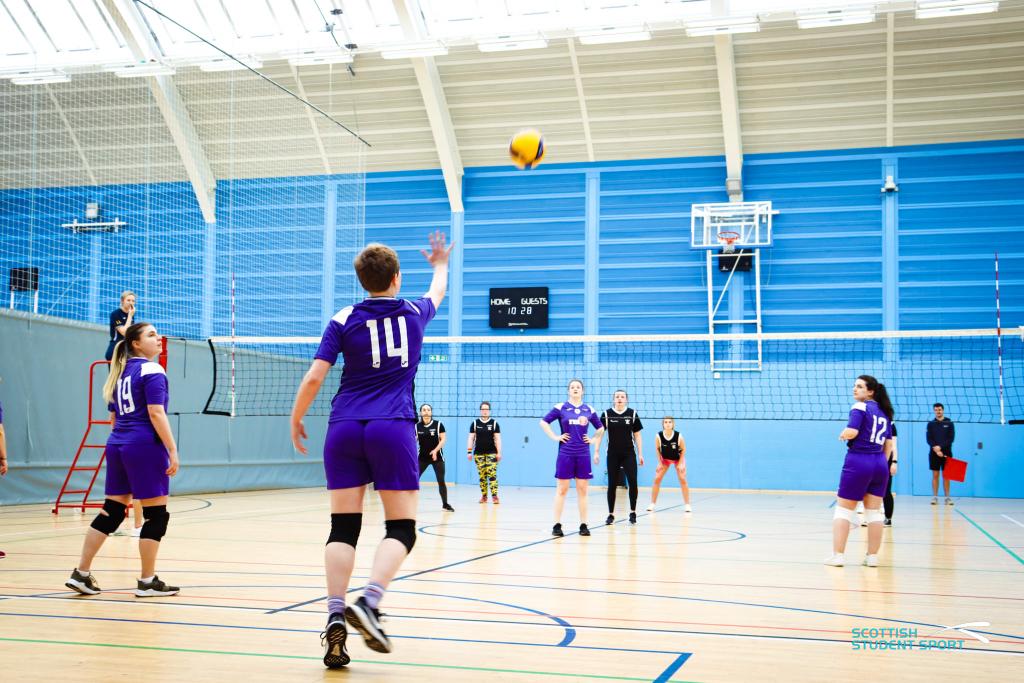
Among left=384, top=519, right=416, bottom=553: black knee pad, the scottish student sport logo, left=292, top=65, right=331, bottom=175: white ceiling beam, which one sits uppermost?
left=292, top=65, right=331, bottom=175: white ceiling beam

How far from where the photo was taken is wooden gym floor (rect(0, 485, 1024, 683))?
156 inches

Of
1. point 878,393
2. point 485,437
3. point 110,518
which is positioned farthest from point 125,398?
point 485,437

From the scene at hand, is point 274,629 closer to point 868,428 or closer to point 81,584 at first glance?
point 81,584

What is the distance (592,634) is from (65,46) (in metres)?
21.0

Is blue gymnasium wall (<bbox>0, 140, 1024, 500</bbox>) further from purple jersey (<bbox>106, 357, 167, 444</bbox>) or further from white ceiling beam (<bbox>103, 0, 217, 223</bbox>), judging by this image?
purple jersey (<bbox>106, 357, 167, 444</bbox>)

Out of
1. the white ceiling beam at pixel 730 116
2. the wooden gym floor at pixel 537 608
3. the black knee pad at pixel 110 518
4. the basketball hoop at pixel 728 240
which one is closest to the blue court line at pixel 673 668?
the wooden gym floor at pixel 537 608

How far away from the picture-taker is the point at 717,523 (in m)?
12.4

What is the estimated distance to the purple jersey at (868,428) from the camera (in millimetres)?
7977

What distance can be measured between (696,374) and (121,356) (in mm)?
16642

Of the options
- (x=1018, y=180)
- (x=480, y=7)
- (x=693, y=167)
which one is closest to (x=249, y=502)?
(x=480, y=7)

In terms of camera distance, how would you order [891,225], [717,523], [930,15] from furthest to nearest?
[891,225], [930,15], [717,523]

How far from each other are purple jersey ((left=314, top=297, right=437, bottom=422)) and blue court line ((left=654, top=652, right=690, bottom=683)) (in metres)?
1.51

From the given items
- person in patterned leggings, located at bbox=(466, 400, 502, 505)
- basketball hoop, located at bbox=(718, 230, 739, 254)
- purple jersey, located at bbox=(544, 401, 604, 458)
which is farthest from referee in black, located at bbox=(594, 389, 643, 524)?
basketball hoop, located at bbox=(718, 230, 739, 254)

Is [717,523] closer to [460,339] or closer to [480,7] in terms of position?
[460,339]
